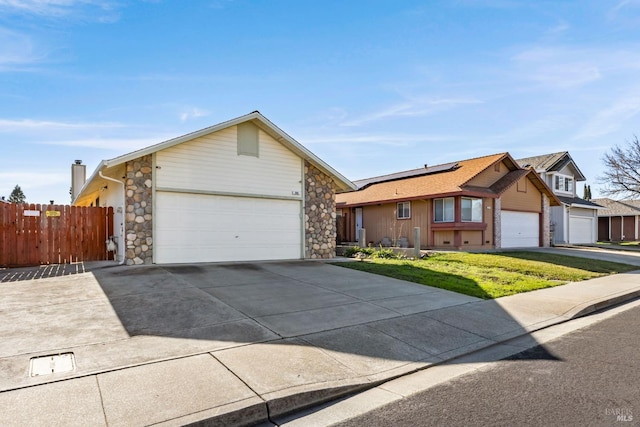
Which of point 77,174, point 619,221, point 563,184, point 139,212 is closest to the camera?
point 139,212

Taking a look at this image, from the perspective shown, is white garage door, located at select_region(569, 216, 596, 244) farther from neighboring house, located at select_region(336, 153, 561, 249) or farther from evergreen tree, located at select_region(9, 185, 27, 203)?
evergreen tree, located at select_region(9, 185, 27, 203)

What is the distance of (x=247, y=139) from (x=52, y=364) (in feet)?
33.6

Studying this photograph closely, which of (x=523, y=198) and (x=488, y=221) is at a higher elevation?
(x=523, y=198)

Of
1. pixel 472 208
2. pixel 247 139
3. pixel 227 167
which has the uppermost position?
pixel 247 139

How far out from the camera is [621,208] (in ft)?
125

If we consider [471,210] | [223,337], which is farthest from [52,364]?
[471,210]

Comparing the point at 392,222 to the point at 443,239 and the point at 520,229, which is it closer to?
the point at 443,239

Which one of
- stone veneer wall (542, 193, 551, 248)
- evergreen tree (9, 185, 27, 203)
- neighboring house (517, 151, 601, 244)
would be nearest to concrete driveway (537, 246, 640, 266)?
stone veneer wall (542, 193, 551, 248)

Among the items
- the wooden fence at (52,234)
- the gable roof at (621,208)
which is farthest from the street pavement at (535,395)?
the gable roof at (621,208)

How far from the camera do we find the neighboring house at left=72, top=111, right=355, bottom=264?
11.6 meters

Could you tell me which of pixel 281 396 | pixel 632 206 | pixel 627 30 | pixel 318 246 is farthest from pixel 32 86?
pixel 632 206

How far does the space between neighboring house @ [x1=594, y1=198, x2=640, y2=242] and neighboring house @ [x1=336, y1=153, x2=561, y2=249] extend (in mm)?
17364

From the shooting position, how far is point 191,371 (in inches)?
166

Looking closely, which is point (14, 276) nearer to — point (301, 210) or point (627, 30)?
point (301, 210)
